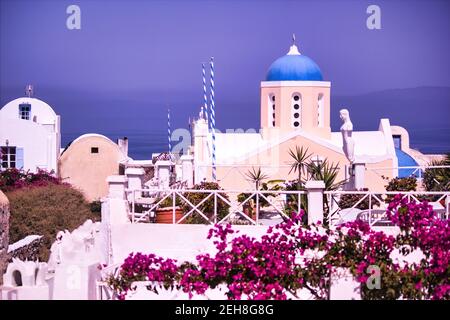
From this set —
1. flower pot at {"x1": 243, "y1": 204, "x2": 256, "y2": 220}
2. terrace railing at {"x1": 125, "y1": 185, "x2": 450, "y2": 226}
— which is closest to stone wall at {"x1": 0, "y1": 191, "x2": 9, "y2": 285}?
terrace railing at {"x1": 125, "y1": 185, "x2": 450, "y2": 226}

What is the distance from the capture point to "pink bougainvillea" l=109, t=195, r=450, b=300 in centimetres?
931

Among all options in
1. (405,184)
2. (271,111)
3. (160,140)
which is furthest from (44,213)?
(160,140)

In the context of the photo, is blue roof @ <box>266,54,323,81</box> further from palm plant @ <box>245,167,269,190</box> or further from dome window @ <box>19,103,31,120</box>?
palm plant @ <box>245,167,269,190</box>

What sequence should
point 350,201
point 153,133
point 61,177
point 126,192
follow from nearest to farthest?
1. point 126,192
2. point 350,201
3. point 61,177
4. point 153,133

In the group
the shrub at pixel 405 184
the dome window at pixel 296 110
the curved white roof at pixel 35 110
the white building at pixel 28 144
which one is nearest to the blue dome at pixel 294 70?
the dome window at pixel 296 110

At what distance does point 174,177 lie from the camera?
72.4ft

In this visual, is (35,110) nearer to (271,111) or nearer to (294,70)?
(271,111)

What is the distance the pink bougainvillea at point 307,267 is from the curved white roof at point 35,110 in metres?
27.3

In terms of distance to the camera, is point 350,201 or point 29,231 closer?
point 350,201

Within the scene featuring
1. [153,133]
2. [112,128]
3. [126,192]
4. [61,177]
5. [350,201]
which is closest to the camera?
[126,192]

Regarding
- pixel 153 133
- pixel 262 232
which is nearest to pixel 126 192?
pixel 262 232

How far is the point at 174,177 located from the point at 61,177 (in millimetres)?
13220

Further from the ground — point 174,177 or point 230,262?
point 174,177
